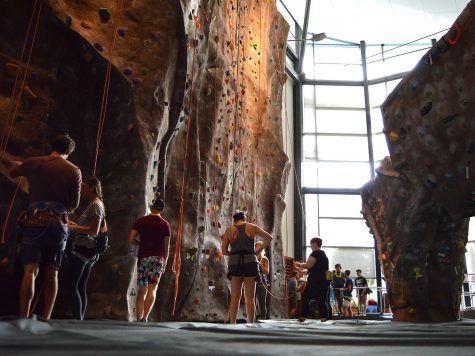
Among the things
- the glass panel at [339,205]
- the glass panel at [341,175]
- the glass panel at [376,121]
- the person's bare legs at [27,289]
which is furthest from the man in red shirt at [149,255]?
the glass panel at [376,121]

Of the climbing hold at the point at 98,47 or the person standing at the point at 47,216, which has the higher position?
the climbing hold at the point at 98,47

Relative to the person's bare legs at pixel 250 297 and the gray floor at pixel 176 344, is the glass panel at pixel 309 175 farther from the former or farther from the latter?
the gray floor at pixel 176 344

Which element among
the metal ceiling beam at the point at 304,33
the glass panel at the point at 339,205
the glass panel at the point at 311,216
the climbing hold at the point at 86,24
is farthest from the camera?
the metal ceiling beam at the point at 304,33

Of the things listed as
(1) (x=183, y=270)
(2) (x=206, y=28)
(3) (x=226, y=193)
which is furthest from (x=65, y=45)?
(3) (x=226, y=193)

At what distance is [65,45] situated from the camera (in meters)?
5.37

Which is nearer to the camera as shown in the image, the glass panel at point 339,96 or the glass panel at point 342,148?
the glass panel at point 342,148

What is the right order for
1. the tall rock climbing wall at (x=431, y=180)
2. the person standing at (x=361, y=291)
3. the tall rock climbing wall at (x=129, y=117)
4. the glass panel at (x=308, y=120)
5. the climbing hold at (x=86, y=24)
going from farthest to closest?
the glass panel at (x=308, y=120)
the person standing at (x=361, y=291)
the tall rock climbing wall at (x=431, y=180)
the climbing hold at (x=86, y=24)
the tall rock climbing wall at (x=129, y=117)

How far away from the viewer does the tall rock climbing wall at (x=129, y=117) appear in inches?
199

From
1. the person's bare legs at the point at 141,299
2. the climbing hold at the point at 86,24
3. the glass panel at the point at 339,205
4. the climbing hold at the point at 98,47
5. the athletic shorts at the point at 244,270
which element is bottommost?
the person's bare legs at the point at 141,299

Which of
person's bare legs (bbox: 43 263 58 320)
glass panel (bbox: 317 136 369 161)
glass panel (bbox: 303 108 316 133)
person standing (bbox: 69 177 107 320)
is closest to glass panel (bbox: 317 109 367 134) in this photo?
glass panel (bbox: 303 108 316 133)

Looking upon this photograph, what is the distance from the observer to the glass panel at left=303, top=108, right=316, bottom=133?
60.5 feet

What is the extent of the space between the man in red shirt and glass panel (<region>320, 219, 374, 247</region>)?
13.1m

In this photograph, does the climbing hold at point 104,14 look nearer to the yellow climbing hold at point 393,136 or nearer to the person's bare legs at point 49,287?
the person's bare legs at point 49,287

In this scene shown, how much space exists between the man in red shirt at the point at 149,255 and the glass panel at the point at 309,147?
13.7m
